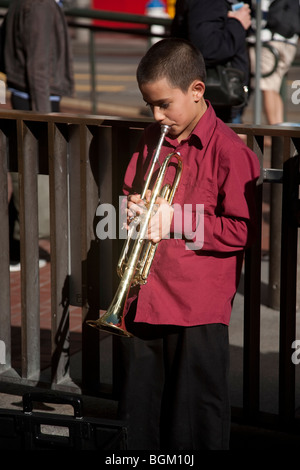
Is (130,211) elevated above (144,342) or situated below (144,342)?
above

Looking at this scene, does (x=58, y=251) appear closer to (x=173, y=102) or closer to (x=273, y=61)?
(x=173, y=102)

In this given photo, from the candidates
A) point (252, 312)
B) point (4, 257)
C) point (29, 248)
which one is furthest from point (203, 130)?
point (4, 257)

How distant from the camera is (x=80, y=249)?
399 cm

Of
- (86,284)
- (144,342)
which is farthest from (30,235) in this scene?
(144,342)

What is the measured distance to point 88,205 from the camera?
3.90 metres

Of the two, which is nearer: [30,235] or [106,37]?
[30,235]

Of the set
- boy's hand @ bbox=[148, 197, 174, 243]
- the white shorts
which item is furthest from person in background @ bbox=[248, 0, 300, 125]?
boy's hand @ bbox=[148, 197, 174, 243]

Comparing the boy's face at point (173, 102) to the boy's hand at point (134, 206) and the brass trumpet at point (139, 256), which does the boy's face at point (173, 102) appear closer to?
the brass trumpet at point (139, 256)

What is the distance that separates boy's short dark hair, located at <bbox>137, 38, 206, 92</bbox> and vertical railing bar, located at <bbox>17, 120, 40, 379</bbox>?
109 cm

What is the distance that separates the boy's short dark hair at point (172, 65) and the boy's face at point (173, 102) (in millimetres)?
19

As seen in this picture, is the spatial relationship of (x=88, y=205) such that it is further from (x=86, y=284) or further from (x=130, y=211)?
(x=130, y=211)

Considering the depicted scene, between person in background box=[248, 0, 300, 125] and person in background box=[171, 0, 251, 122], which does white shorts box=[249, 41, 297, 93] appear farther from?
person in background box=[171, 0, 251, 122]

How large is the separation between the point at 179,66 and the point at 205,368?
1.08 metres

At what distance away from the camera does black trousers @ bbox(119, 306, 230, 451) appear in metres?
3.25
